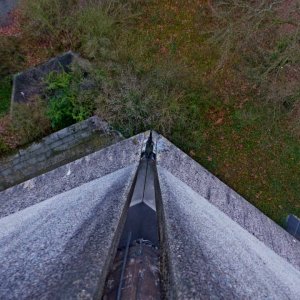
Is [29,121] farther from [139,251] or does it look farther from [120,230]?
[139,251]

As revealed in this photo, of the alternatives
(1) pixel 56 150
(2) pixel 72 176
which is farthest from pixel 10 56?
(2) pixel 72 176

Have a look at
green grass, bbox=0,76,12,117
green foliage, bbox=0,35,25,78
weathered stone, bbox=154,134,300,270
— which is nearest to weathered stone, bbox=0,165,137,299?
weathered stone, bbox=154,134,300,270

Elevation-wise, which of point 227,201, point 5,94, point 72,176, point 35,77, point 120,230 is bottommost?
point 227,201

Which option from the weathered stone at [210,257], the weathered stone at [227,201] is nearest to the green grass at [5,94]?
the weathered stone at [227,201]

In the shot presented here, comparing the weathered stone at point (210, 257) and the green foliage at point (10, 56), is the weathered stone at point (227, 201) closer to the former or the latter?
the weathered stone at point (210, 257)

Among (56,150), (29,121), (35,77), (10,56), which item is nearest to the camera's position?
(29,121)

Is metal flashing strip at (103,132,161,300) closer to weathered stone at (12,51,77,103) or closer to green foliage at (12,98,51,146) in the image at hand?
green foliage at (12,98,51,146)

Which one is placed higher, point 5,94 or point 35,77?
point 35,77
